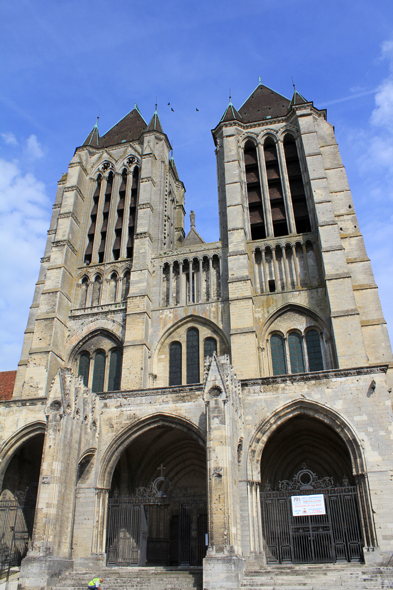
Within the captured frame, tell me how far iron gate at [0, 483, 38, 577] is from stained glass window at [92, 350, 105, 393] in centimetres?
490

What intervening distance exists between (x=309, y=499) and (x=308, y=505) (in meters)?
0.16

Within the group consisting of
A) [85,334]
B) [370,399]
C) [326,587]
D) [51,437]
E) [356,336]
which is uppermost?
[85,334]

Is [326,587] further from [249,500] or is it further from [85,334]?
[85,334]

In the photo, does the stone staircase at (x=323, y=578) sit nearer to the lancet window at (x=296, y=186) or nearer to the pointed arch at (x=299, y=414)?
the pointed arch at (x=299, y=414)

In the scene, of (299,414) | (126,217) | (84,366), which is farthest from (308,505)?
(126,217)

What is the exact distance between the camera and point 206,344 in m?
20.7

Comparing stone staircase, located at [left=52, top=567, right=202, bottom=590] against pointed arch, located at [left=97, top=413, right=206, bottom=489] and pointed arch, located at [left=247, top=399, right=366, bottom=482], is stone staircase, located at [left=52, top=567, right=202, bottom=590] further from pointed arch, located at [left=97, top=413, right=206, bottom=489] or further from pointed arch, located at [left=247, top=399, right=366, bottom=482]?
pointed arch, located at [left=247, top=399, right=366, bottom=482]

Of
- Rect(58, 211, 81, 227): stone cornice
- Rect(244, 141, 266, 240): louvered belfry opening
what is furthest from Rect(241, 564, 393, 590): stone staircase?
Rect(58, 211, 81, 227): stone cornice

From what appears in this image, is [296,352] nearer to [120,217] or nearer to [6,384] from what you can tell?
[120,217]

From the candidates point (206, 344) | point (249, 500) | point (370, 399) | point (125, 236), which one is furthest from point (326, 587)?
point (125, 236)

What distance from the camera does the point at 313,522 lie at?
48.4 ft

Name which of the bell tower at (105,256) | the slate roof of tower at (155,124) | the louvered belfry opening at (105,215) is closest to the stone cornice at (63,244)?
the bell tower at (105,256)

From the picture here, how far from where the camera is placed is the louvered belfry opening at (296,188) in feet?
78.3

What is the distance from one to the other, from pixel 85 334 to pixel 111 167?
431 inches
